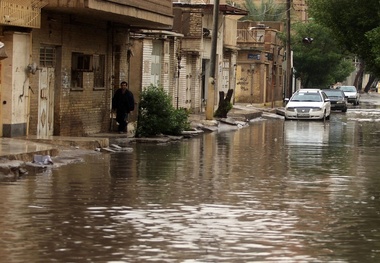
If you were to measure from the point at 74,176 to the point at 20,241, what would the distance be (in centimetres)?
753

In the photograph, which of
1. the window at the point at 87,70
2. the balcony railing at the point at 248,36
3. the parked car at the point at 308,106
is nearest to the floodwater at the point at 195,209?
the window at the point at 87,70

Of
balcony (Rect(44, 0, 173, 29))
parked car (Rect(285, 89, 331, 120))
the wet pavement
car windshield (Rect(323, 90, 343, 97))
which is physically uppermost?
balcony (Rect(44, 0, 173, 29))

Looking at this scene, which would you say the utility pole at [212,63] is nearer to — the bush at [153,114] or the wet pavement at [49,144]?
the wet pavement at [49,144]

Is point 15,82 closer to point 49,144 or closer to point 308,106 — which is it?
point 49,144

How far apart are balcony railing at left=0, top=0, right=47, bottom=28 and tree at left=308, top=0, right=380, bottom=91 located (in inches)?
738

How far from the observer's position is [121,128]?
107 ft

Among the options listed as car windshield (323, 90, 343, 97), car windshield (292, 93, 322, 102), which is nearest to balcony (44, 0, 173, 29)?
car windshield (292, 93, 322, 102)

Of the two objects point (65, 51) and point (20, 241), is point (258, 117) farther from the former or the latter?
point (20, 241)

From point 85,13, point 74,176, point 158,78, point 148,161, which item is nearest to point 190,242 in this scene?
point 74,176

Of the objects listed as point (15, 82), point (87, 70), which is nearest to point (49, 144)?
point (15, 82)

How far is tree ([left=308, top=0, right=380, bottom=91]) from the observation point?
42562 millimetres

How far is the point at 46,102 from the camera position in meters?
28.4

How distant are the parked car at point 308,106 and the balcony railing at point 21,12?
970 inches

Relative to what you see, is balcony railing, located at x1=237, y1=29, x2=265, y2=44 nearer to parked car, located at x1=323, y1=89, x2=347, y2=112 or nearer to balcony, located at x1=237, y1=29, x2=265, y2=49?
balcony, located at x1=237, y1=29, x2=265, y2=49
